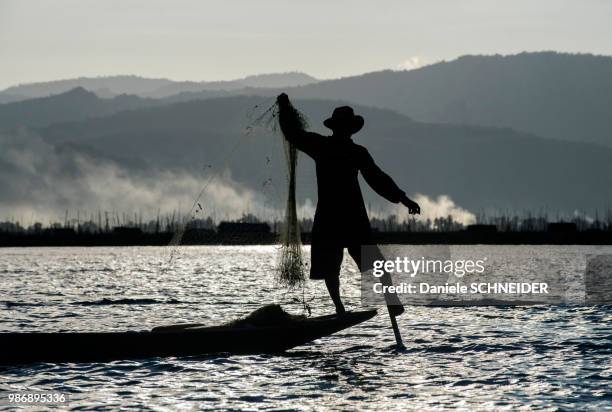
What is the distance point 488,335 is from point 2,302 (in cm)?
1674

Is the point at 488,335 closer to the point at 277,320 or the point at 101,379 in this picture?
the point at 277,320

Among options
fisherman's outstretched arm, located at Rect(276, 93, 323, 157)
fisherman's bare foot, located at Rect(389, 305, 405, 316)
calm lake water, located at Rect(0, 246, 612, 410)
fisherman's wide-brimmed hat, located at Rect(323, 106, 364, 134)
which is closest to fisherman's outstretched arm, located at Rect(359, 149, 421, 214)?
fisherman's wide-brimmed hat, located at Rect(323, 106, 364, 134)

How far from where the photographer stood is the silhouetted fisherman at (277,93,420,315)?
58.0 ft

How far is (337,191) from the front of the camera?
17.9 m

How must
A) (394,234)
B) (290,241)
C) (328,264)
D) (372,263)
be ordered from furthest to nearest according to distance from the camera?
(394,234) → (290,241) → (372,263) → (328,264)

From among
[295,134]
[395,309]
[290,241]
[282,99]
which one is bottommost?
[395,309]

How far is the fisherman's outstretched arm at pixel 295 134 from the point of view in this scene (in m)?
17.8

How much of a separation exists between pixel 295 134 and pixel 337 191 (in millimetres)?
1174

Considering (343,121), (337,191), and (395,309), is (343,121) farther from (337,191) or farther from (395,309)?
(395,309)

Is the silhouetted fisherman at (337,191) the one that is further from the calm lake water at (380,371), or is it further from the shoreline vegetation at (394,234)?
the shoreline vegetation at (394,234)

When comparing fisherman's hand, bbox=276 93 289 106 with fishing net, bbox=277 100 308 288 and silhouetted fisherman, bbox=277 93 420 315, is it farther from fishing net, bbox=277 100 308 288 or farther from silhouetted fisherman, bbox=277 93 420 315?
fishing net, bbox=277 100 308 288

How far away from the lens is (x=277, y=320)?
17953 millimetres

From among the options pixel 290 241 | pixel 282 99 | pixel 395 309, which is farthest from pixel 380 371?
pixel 282 99

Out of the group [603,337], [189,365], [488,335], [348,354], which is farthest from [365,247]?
[603,337]
